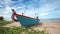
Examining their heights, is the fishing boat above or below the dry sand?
above

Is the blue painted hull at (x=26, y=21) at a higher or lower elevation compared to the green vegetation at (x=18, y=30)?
higher

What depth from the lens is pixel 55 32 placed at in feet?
7.40

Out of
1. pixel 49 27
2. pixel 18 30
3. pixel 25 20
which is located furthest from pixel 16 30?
pixel 49 27

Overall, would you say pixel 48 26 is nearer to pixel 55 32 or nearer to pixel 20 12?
Answer: pixel 55 32

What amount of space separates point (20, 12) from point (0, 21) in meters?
0.39

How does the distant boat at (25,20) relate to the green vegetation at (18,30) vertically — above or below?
above

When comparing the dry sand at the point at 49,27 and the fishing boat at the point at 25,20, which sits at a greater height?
the fishing boat at the point at 25,20

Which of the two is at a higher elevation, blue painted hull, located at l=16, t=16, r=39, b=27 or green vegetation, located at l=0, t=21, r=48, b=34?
blue painted hull, located at l=16, t=16, r=39, b=27

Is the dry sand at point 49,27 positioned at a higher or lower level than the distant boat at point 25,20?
lower

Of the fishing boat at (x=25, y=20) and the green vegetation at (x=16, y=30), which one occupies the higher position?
the fishing boat at (x=25, y=20)

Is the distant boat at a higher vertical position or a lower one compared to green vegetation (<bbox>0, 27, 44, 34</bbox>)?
higher

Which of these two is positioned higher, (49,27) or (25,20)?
(25,20)

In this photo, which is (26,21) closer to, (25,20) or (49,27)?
(25,20)

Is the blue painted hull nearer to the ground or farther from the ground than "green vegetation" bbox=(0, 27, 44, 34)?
farther from the ground
